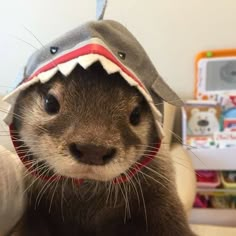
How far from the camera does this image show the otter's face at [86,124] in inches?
25.6


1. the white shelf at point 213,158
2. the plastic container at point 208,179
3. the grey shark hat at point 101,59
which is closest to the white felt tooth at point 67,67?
the grey shark hat at point 101,59

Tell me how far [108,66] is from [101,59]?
1cm

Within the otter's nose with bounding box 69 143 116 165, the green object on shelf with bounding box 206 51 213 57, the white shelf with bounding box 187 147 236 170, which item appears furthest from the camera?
the green object on shelf with bounding box 206 51 213 57

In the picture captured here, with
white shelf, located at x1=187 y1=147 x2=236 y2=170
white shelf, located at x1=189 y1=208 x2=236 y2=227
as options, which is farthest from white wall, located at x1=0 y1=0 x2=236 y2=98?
white shelf, located at x1=189 y1=208 x2=236 y2=227

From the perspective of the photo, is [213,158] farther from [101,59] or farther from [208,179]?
[101,59]

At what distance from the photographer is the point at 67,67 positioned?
2.26ft

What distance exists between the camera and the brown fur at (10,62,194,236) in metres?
0.68

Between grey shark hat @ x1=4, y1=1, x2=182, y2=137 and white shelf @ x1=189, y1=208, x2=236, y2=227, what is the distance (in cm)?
130

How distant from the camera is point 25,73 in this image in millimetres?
790

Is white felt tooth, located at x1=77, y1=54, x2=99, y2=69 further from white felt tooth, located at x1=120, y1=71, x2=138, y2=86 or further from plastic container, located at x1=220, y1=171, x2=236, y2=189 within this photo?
plastic container, located at x1=220, y1=171, x2=236, y2=189

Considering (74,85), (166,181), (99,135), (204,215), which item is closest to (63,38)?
(74,85)

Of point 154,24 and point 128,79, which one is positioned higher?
point 154,24

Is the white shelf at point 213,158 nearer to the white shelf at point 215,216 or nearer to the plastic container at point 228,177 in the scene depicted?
the plastic container at point 228,177

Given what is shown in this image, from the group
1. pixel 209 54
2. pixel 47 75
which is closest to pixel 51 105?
pixel 47 75
